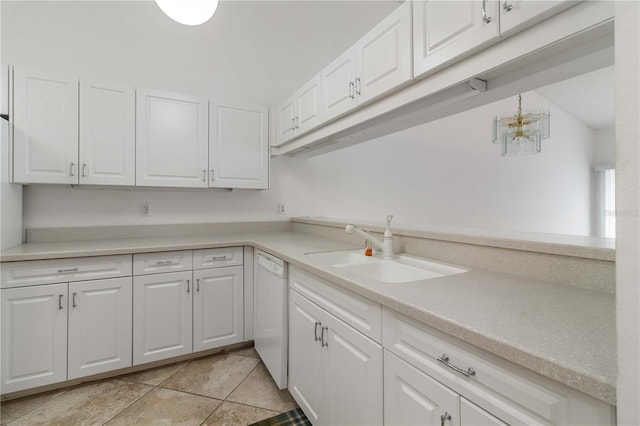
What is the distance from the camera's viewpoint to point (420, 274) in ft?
5.07

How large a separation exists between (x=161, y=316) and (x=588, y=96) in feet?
23.2

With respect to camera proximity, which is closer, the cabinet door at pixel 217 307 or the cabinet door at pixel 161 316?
the cabinet door at pixel 161 316

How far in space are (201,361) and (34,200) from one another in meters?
1.74

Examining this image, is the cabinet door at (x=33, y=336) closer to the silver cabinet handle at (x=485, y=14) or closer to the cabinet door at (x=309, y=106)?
the cabinet door at (x=309, y=106)

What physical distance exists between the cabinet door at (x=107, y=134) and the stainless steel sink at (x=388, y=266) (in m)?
1.63

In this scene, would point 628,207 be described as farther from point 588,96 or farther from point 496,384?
point 588,96

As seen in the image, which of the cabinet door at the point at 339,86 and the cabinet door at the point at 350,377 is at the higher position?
the cabinet door at the point at 339,86

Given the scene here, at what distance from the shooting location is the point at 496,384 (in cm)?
69

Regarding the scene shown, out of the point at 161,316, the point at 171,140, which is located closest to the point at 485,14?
the point at 171,140

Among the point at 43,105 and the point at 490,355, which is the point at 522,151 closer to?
the point at 490,355

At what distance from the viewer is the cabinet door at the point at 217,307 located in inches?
89.9

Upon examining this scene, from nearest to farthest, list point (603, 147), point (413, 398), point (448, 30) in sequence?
1. point (413, 398)
2. point (448, 30)
3. point (603, 147)

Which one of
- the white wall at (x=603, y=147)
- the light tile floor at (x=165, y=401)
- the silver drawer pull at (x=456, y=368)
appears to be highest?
the white wall at (x=603, y=147)

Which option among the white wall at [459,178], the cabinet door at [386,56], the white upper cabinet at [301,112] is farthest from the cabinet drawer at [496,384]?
the white wall at [459,178]
